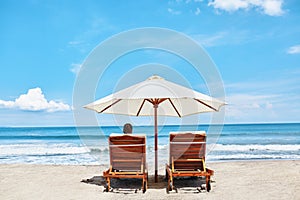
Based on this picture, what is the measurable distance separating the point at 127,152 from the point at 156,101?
115cm

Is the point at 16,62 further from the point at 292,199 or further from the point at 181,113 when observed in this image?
the point at 292,199

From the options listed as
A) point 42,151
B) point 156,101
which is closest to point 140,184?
point 156,101

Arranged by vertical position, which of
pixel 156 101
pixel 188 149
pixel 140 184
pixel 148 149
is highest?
pixel 156 101

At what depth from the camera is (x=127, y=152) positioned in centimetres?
538

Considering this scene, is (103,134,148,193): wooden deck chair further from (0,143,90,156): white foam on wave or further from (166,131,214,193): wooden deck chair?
(0,143,90,156): white foam on wave

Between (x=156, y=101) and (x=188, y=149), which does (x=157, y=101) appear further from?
(x=188, y=149)

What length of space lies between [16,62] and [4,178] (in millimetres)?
17468

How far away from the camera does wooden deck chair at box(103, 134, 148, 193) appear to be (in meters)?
5.27

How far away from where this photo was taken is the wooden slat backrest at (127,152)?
5.32 metres

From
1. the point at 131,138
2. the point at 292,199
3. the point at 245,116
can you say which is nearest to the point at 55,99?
the point at 245,116

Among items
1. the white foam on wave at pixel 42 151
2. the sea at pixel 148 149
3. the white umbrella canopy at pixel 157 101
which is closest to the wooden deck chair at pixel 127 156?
the white umbrella canopy at pixel 157 101

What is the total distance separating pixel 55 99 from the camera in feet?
84.9

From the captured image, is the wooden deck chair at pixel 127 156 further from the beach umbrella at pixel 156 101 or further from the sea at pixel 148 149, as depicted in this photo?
the sea at pixel 148 149

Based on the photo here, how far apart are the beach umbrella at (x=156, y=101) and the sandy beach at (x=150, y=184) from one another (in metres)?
0.95
